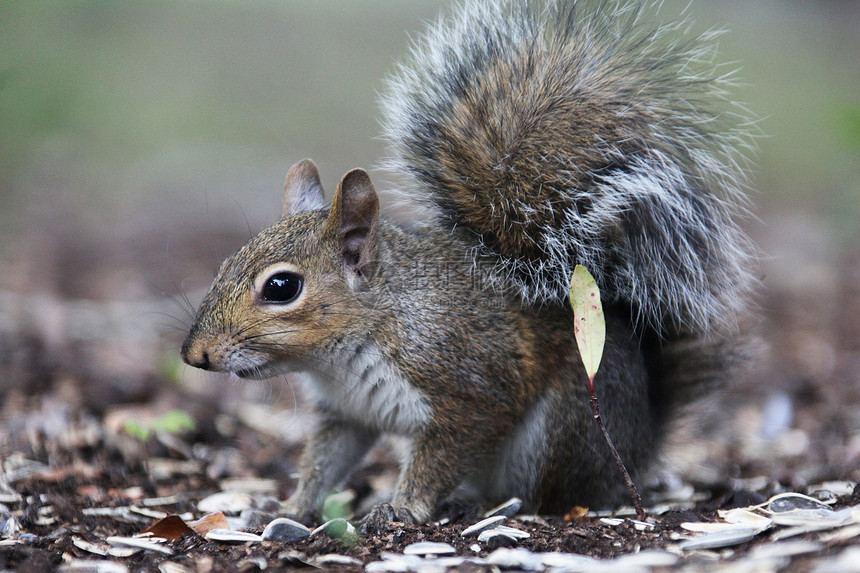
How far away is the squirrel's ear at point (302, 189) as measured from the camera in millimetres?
2990

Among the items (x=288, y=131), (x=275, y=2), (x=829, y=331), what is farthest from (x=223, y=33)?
(x=829, y=331)

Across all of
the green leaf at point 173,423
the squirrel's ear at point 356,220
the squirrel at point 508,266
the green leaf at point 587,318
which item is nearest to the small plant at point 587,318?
the green leaf at point 587,318

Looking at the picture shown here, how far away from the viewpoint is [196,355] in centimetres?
237

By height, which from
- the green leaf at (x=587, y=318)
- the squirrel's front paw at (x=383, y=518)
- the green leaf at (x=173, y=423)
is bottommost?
the squirrel's front paw at (x=383, y=518)

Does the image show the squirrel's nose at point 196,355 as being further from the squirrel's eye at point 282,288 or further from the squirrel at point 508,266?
the squirrel's eye at point 282,288

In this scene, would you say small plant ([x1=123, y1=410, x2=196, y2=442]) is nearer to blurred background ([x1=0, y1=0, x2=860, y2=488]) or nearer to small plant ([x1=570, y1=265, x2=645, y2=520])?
blurred background ([x1=0, y1=0, x2=860, y2=488])

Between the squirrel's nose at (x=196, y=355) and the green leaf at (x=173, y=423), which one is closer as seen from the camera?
the squirrel's nose at (x=196, y=355)

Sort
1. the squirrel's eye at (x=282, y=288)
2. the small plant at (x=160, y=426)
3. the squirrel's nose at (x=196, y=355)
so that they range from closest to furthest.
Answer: the squirrel's nose at (x=196, y=355), the squirrel's eye at (x=282, y=288), the small plant at (x=160, y=426)

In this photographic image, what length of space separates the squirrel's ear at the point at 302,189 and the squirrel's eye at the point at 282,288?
53 cm

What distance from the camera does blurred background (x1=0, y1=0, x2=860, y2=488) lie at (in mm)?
3695

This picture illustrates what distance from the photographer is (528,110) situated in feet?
8.64

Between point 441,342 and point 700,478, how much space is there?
1463 millimetres

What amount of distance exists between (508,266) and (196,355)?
1.04 m

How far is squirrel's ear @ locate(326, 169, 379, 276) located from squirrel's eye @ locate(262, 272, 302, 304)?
202mm
